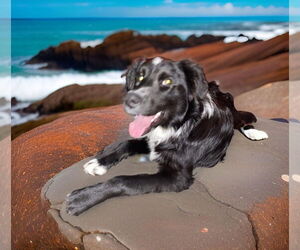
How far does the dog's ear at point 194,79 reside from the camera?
6.77 ft

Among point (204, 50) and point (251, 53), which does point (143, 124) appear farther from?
point (251, 53)

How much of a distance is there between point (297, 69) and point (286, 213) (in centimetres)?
220

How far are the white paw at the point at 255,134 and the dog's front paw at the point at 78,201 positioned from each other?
4.13 ft

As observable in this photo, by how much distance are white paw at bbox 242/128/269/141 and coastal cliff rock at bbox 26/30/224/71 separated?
4.80ft

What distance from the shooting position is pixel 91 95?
11.6 feet

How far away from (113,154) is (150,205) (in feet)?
1.63

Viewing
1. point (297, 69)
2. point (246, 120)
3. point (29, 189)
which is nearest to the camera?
point (29, 189)

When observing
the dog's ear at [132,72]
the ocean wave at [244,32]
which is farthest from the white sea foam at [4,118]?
the ocean wave at [244,32]

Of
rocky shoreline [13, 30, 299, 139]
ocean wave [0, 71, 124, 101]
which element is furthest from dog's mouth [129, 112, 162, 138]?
rocky shoreline [13, 30, 299, 139]

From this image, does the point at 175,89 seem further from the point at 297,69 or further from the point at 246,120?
the point at 297,69

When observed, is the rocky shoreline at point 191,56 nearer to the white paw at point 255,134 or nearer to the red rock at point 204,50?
the red rock at point 204,50

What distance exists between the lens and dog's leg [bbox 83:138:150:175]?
7.18ft

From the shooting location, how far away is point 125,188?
6.38 feet

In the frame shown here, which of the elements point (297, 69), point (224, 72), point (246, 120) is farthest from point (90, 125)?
point (297, 69)
